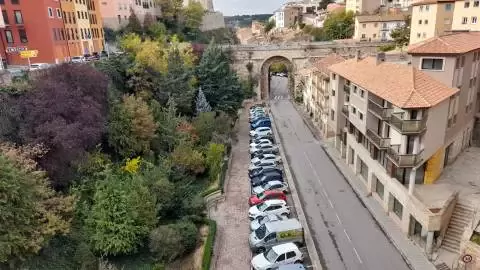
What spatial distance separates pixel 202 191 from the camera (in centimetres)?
3097

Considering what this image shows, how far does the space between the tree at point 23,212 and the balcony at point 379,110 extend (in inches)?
837

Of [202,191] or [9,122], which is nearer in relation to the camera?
[9,122]

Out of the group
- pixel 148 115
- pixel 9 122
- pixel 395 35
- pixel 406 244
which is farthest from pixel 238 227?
pixel 395 35

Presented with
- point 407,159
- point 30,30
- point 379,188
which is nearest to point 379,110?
point 407,159

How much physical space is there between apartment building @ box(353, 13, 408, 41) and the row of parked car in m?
55.3

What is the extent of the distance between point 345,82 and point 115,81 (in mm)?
24248

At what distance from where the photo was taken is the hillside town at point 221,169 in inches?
829

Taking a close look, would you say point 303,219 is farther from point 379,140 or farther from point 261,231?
point 379,140

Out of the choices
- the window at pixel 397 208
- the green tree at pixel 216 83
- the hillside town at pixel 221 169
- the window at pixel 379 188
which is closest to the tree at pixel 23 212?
the hillside town at pixel 221 169

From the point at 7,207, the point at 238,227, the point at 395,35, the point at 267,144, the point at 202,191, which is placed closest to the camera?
the point at 7,207

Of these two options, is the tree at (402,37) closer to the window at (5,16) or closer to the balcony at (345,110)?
the balcony at (345,110)

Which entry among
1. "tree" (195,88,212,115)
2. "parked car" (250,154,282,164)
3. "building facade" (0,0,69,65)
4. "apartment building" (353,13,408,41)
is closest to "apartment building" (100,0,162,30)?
"building facade" (0,0,69,65)

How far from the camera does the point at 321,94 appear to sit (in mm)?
45312

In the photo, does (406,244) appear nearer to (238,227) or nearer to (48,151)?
(238,227)
